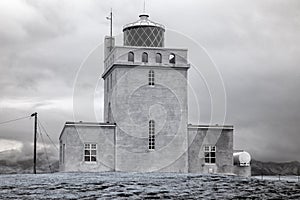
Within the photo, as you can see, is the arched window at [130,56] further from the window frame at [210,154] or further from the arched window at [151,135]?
the window frame at [210,154]

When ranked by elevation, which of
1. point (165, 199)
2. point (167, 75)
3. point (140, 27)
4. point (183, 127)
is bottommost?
point (165, 199)

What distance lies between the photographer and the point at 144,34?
49844 mm

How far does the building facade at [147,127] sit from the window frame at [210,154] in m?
0.08

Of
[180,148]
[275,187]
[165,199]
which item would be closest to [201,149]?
[180,148]

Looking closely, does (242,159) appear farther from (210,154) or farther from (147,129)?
(147,129)

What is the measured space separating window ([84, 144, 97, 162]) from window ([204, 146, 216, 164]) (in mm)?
8808

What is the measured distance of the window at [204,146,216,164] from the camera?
161 feet

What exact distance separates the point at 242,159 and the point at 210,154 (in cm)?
372

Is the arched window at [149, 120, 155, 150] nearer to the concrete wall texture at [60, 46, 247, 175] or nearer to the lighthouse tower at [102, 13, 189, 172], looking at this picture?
the lighthouse tower at [102, 13, 189, 172]

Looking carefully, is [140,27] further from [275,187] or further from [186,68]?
[275,187]

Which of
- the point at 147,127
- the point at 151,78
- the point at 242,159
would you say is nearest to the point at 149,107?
the point at 147,127

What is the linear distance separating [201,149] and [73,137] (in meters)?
10.1

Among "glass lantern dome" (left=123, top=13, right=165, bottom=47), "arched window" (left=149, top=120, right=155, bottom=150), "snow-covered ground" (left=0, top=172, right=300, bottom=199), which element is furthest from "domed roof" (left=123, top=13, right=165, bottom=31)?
"snow-covered ground" (left=0, top=172, right=300, bottom=199)

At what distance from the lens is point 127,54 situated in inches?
1916
